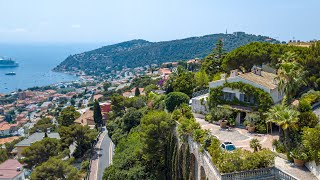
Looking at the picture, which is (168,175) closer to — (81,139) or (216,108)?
(216,108)

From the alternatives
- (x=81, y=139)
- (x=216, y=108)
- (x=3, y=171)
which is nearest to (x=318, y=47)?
(x=216, y=108)

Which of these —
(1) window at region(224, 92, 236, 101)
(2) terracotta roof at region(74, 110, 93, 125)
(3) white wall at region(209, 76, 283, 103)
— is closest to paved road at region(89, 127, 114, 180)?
(2) terracotta roof at region(74, 110, 93, 125)

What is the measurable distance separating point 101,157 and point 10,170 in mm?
13732

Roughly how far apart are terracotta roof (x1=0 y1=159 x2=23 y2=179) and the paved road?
454 inches

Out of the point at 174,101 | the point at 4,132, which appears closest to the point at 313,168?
the point at 174,101

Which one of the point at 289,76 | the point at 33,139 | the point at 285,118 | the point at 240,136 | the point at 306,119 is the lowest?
the point at 33,139

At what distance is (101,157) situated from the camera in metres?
50.0

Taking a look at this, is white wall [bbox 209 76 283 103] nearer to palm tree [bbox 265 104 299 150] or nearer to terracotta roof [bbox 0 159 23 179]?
palm tree [bbox 265 104 299 150]

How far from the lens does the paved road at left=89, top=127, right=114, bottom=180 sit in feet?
143

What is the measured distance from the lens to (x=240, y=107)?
1206 inches

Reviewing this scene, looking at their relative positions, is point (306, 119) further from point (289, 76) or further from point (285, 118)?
point (289, 76)

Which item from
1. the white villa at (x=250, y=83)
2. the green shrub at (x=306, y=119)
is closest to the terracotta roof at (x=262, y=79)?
the white villa at (x=250, y=83)

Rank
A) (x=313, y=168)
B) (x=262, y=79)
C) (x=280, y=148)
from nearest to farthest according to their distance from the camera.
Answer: (x=313, y=168) → (x=280, y=148) → (x=262, y=79)

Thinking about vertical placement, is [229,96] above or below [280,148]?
above
